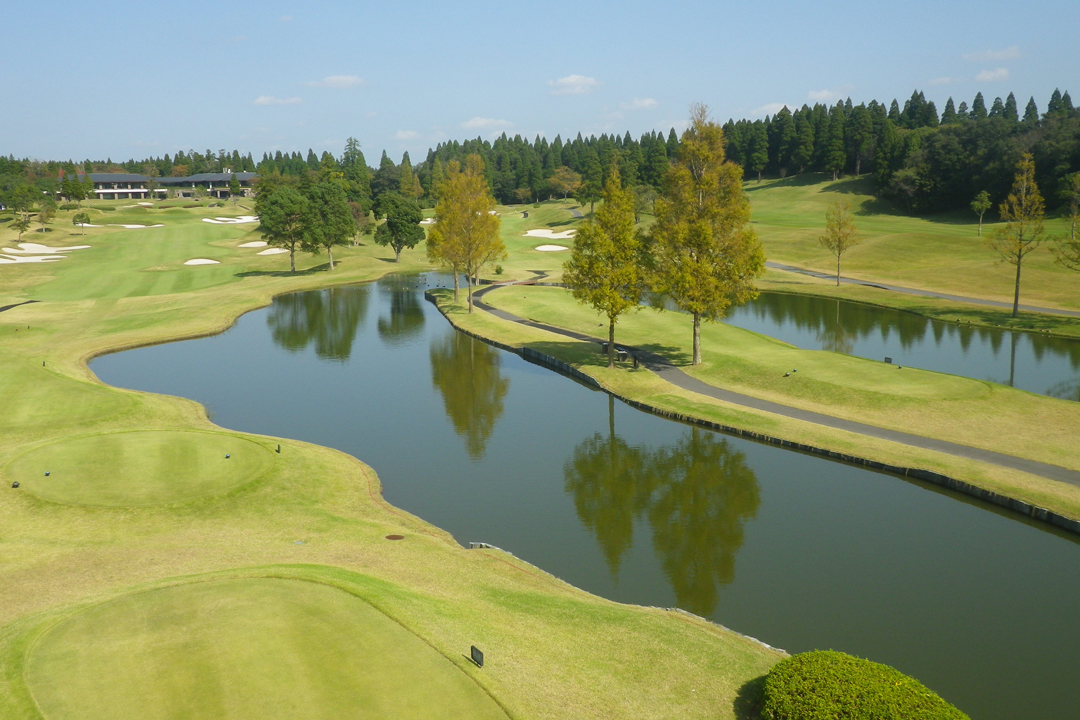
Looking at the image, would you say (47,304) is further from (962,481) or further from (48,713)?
(962,481)

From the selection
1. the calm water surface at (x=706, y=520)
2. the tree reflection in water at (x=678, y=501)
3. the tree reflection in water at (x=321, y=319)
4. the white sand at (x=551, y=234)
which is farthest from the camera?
the white sand at (x=551, y=234)

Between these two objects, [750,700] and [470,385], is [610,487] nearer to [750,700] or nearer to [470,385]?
[750,700]

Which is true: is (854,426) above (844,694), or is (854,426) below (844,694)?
below

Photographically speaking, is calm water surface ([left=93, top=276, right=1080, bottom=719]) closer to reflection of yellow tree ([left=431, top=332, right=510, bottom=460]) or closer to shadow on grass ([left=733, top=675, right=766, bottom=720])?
reflection of yellow tree ([left=431, top=332, right=510, bottom=460])

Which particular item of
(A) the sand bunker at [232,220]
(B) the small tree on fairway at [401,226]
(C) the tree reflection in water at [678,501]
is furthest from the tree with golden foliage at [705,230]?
(A) the sand bunker at [232,220]

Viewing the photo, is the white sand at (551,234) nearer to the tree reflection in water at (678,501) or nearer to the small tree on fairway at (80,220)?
the small tree on fairway at (80,220)

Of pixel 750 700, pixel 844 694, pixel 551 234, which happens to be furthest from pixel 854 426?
pixel 551 234
